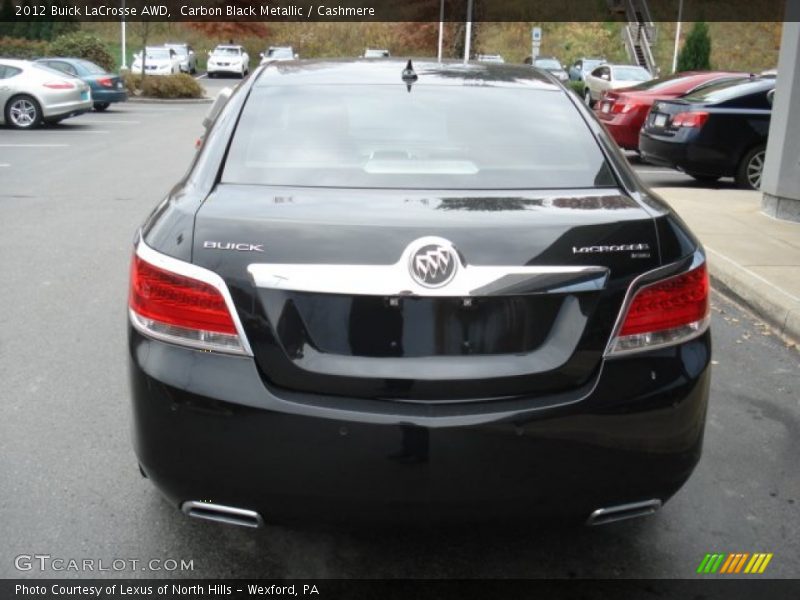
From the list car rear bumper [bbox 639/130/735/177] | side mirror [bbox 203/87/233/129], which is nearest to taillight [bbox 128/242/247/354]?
side mirror [bbox 203/87/233/129]

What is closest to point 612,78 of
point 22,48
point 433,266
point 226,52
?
point 433,266

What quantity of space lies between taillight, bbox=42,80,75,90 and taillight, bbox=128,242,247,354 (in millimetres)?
18781

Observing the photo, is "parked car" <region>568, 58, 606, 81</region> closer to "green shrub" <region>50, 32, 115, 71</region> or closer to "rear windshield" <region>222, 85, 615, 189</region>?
"green shrub" <region>50, 32, 115, 71</region>

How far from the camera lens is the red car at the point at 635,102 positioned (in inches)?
552

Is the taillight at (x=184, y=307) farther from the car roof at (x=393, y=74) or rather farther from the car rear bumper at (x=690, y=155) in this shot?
the car rear bumper at (x=690, y=155)

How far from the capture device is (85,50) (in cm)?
3472

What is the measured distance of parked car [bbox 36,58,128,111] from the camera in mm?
24578

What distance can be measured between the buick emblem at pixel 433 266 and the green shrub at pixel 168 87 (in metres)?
30.7

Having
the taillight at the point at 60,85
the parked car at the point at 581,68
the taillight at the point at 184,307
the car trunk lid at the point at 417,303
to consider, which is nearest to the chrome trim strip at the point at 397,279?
the car trunk lid at the point at 417,303

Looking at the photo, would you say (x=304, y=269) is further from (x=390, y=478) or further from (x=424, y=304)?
(x=390, y=478)

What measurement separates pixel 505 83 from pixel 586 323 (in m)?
1.58

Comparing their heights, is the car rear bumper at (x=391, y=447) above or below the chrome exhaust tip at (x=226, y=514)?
above

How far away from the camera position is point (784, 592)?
3037 millimetres

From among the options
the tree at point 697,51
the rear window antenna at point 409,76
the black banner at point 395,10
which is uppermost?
the black banner at point 395,10
